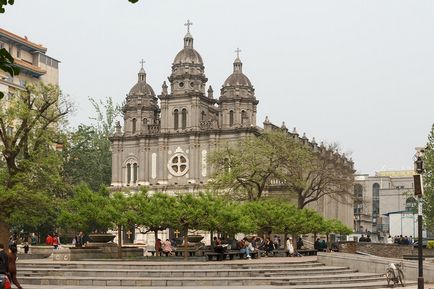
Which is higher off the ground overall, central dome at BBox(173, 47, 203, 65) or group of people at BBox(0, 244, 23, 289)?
central dome at BBox(173, 47, 203, 65)

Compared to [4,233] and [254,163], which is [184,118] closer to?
[254,163]

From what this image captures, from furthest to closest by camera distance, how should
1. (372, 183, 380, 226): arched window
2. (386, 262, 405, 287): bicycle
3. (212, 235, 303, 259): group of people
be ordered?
(372, 183, 380, 226): arched window → (212, 235, 303, 259): group of people → (386, 262, 405, 287): bicycle

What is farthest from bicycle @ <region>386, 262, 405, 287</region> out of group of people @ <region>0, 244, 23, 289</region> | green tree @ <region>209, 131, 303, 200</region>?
green tree @ <region>209, 131, 303, 200</region>

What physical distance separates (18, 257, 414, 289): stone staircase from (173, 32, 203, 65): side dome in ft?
168

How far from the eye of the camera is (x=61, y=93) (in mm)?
43375

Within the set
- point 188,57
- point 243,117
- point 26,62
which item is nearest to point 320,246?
point 243,117

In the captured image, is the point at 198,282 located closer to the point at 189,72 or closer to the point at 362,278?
the point at 362,278

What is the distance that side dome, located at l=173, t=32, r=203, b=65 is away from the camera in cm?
8269

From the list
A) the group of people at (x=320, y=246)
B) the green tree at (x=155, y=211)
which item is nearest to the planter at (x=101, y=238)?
the green tree at (x=155, y=211)

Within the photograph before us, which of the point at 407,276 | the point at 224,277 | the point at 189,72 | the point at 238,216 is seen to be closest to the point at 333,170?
the point at 189,72

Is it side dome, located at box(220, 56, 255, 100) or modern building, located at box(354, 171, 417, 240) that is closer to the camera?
side dome, located at box(220, 56, 255, 100)

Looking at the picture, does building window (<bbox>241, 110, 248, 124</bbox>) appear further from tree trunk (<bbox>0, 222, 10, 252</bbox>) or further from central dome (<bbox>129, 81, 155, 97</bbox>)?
tree trunk (<bbox>0, 222, 10, 252</bbox>)

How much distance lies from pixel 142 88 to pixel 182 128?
872 centimetres

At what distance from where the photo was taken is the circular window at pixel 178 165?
268ft
